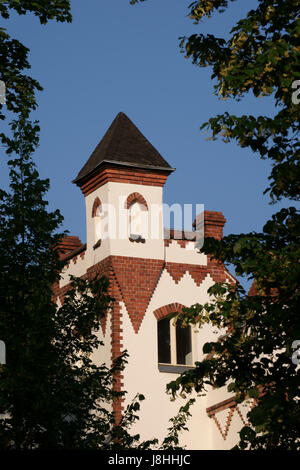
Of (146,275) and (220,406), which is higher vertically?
(146,275)

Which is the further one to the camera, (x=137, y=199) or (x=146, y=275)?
(x=137, y=199)

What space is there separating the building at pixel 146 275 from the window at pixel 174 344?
0.03 meters

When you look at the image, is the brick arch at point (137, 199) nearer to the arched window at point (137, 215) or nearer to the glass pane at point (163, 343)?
the arched window at point (137, 215)

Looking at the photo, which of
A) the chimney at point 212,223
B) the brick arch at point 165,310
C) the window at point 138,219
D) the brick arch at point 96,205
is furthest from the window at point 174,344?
the brick arch at point 96,205

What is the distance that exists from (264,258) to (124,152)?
2139cm

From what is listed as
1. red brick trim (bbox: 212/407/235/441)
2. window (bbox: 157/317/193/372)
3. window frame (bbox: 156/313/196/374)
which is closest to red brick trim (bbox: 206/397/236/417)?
red brick trim (bbox: 212/407/235/441)

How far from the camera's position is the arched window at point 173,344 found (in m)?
31.2

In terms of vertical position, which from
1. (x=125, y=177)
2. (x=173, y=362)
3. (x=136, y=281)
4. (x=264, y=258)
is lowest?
(x=264, y=258)

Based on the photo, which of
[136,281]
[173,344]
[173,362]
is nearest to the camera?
[136,281]

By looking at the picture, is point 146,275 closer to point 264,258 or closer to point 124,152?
point 124,152

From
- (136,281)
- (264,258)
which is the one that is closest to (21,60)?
(264,258)

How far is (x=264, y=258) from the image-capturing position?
1119 centimetres

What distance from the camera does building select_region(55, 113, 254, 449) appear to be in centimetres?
2978

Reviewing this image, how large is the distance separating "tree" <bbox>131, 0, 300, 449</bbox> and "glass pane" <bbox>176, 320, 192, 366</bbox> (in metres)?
19.5
